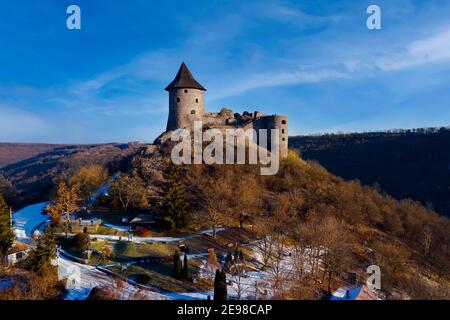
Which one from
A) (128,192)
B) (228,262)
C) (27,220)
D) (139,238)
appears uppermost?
(128,192)

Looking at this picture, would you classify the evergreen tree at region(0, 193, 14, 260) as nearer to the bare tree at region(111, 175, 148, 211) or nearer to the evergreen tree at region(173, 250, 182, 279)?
the evergreen tree at region(173, 250, 182, 279)

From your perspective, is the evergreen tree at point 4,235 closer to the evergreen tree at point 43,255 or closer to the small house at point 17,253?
the small house at point 17,253

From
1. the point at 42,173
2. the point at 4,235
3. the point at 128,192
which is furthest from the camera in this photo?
the point at 42,173

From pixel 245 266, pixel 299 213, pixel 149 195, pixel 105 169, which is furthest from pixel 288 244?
pixel 105 169

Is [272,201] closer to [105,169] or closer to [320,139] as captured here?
[105,169]

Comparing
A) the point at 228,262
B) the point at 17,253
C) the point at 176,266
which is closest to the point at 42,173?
the point at 17,253

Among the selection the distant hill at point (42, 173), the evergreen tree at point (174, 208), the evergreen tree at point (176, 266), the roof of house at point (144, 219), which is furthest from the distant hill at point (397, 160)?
the evergreen tree at point (176, 266)

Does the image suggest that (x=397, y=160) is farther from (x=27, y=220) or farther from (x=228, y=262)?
(x=27, y=220)

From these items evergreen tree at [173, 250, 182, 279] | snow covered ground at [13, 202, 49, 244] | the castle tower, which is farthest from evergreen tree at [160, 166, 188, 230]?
the castle tower
